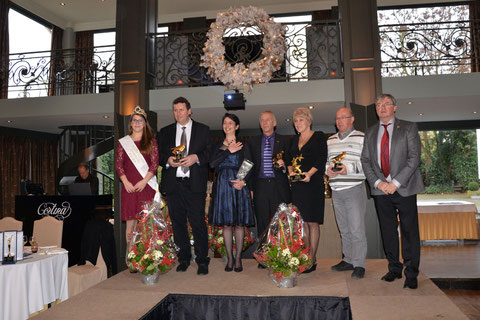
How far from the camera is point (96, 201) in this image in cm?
568

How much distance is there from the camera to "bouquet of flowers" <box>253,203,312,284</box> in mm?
3016

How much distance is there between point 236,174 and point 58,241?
243 centimetres

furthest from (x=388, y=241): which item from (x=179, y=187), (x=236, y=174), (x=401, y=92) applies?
(x=401, y=92)

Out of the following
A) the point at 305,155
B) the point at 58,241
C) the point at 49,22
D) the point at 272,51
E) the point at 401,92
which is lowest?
the point at 58,241

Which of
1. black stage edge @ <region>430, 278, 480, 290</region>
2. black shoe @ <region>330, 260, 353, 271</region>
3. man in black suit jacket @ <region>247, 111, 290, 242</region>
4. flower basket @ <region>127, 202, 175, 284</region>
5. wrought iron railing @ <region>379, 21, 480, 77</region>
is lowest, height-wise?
black stage edge @ <region>430, 278, 480, 290</region>

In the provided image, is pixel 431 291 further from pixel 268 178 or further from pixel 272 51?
pixel 272 51

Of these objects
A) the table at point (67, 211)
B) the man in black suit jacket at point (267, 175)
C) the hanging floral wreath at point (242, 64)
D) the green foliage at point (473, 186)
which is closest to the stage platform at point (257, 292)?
the man in black suit jacket at point (267, 175)

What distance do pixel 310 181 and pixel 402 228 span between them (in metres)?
0.85

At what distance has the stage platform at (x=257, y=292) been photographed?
2.54 metres

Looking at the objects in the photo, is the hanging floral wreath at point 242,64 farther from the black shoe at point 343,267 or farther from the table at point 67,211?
the black shoe at point 343,267

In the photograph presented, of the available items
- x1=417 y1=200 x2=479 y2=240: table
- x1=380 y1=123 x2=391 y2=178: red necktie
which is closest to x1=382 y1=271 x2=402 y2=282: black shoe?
x1=380 y1=123 x2=391 y2=178: red necktie

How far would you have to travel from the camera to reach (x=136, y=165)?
11.8 ft

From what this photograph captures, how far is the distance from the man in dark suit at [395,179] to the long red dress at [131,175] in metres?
1.92

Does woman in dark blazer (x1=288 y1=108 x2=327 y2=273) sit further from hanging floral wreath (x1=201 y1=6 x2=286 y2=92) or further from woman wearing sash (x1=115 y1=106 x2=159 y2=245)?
hanging floral wreath (x1=201 y1=6 x2=286 y2=92)
